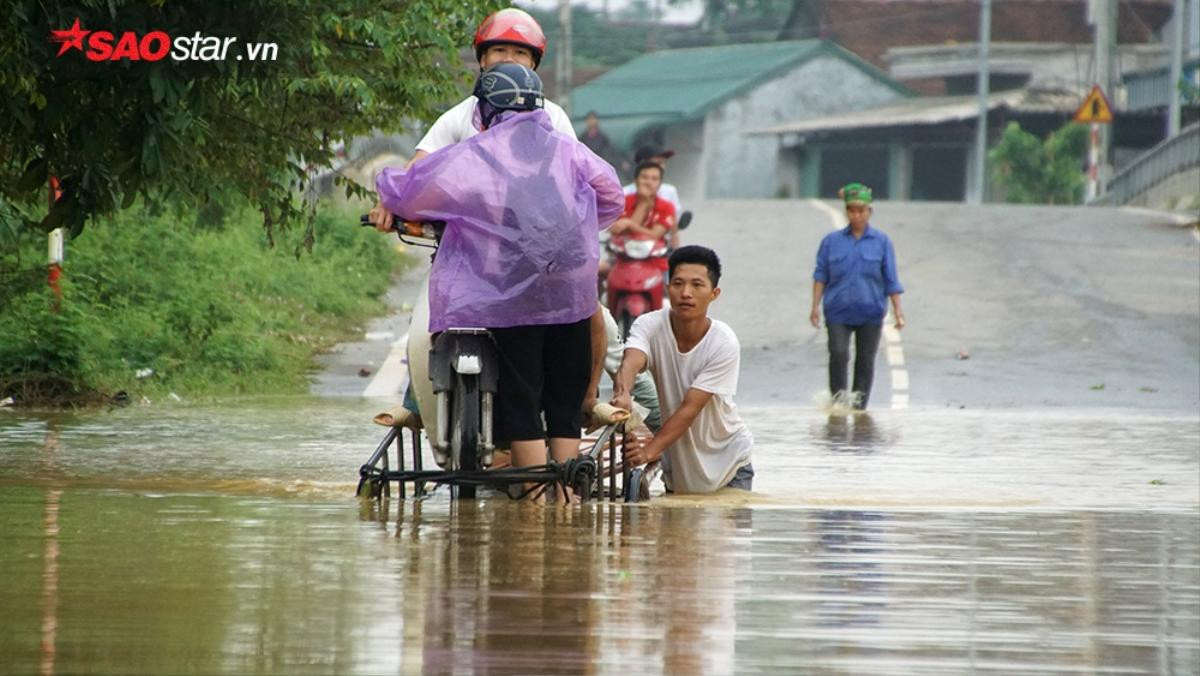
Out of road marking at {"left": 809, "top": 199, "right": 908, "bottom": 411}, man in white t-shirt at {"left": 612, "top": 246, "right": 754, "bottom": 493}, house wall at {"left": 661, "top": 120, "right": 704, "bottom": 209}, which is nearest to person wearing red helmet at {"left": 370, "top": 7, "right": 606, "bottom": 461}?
man in white t-shirt at {"left": 612, "top": 246, "right": 754, "bottom": 493}

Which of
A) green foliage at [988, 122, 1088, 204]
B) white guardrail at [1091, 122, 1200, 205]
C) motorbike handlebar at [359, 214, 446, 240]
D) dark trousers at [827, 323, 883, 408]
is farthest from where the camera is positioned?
green foliage at [988, 122, 1088, 204]

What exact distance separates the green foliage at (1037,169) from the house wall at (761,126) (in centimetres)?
1178

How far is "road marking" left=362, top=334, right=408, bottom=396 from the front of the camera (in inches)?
706

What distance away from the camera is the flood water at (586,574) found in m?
5.85

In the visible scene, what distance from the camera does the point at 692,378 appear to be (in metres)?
10.1

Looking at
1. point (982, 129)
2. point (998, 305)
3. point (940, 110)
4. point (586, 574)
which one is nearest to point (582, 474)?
point (586, 574)

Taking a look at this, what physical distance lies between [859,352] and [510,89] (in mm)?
9015

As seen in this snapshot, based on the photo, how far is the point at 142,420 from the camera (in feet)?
47.4

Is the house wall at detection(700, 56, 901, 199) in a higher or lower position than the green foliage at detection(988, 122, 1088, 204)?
higher

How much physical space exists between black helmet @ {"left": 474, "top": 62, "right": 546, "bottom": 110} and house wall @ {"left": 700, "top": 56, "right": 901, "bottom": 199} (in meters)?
60.9

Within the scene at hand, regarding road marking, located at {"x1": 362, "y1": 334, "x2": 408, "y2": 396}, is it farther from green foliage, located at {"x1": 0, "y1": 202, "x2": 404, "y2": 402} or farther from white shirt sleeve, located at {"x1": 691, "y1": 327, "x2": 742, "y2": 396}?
white shirt sleeve, located at {"x1": 691, "y1": 327, "x2": 742, "y2": 396}

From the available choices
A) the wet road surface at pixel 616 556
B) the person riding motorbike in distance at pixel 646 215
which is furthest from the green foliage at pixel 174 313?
the person riding motorbike in distance at pixel 646 215

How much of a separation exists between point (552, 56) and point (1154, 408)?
69.7 m
